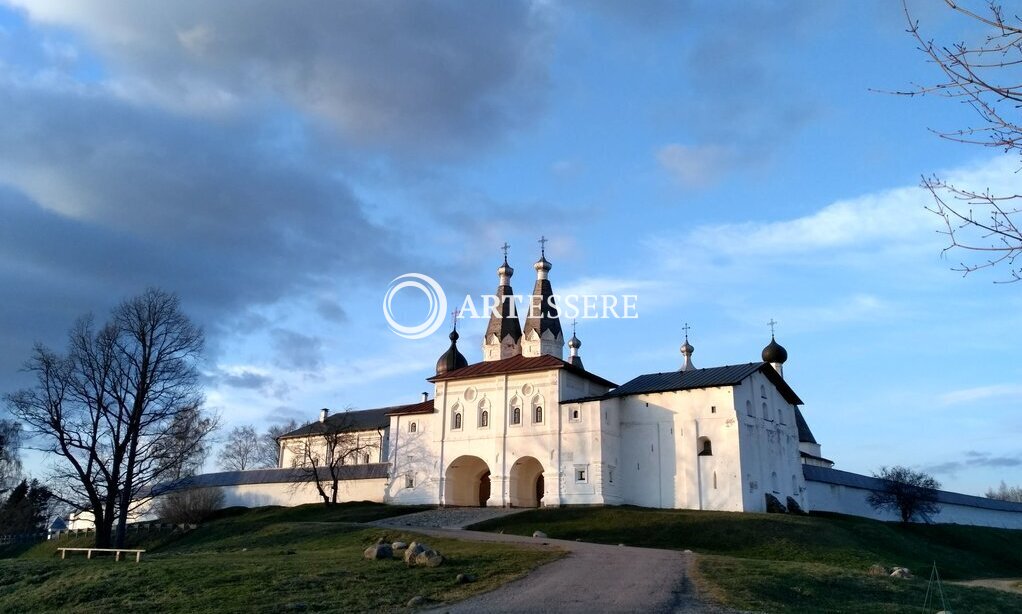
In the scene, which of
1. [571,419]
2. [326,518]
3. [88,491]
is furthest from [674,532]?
[88,491]

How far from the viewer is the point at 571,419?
37.0 meters

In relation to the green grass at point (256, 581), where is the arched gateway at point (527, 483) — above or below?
above

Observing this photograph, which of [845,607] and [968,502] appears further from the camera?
[968,502]

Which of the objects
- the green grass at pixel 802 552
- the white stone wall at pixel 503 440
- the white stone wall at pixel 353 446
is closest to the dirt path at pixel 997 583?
the green grass at pixel 802 552

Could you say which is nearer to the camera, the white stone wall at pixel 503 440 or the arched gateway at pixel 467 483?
the white stone wall at pixel 503 440

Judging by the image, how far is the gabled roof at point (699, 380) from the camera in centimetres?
3509

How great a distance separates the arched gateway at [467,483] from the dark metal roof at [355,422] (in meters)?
12.9

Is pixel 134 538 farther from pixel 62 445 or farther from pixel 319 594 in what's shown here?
pixel 319 594

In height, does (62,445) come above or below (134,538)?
above

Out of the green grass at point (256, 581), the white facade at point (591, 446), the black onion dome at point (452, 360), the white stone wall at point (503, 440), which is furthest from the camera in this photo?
the black onion dome at point (452, 360)

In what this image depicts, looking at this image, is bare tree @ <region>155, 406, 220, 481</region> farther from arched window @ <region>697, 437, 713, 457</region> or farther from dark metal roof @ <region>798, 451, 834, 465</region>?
dark metal roof @ <region>798, 451, 834, 465</region>

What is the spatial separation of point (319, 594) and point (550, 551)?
7115mm

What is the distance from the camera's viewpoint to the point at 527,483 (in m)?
39.5

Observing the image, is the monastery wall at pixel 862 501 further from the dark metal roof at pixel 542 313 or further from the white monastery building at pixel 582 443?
the dark metal roof at pixel 542 313
